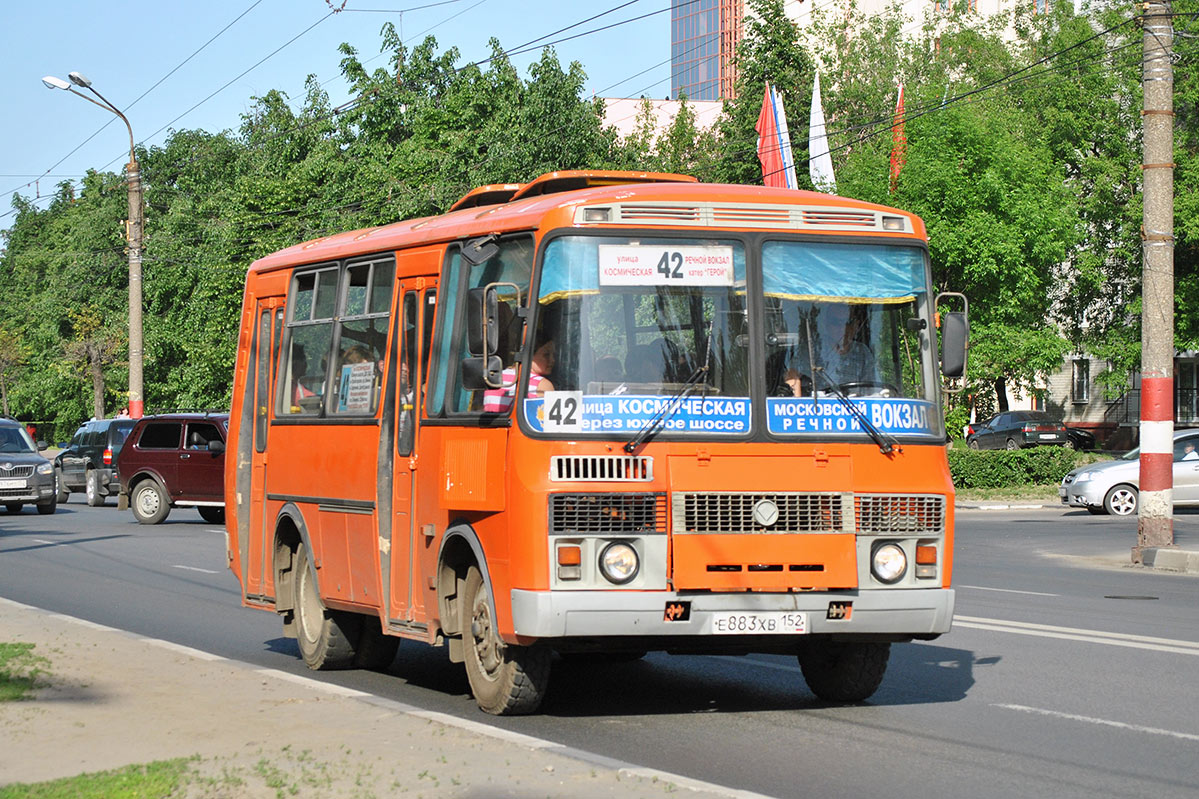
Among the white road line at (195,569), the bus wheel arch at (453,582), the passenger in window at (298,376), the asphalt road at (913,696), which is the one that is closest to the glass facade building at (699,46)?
the white road line at (195,569)

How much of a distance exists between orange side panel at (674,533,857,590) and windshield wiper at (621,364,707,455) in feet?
1.74

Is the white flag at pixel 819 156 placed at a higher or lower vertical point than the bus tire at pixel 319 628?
higher

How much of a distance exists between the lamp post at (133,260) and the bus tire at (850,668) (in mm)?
33091

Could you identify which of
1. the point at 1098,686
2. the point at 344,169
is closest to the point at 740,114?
the point at 344,169

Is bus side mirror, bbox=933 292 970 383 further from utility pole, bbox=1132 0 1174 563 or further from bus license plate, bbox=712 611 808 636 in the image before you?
utility pole, bbox=1132 0 1174 563

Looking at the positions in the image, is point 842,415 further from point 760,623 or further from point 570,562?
point 570,562

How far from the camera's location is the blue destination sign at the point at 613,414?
8.36m

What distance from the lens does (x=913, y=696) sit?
989 centimetres

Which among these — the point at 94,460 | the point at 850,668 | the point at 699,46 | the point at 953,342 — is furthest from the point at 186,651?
the point at 699,46

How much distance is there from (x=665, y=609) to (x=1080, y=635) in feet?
18.4

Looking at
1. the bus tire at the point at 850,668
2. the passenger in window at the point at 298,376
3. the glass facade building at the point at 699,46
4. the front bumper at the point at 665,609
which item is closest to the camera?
the front bumper at the point at 665,609

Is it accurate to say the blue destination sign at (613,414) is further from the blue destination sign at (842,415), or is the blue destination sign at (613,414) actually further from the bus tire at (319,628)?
the bus tire at (319,628)

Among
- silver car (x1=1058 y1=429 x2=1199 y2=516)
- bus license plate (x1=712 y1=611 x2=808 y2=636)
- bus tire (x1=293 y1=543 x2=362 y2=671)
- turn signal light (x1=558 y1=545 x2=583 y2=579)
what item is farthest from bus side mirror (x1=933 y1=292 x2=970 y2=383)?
silver car (x1=1058 y1=429 x2=1199 y2=516)

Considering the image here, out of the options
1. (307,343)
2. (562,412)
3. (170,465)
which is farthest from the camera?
(170,465)
